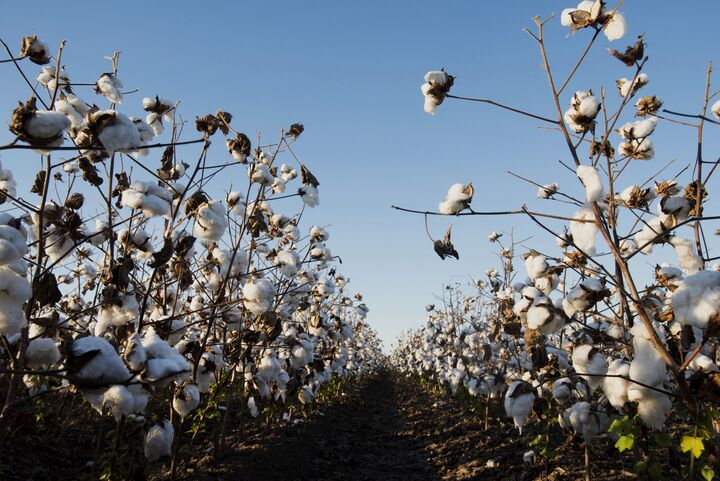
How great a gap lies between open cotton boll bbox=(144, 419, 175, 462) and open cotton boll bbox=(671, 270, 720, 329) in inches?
Answer: 99.4

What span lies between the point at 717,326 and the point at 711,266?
1947 millimetres

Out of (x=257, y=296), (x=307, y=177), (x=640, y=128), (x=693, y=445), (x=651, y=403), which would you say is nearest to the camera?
(x=693, y=445)

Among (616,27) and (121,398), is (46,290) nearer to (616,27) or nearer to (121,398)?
(121,398)

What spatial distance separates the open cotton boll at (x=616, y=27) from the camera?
7.54ft

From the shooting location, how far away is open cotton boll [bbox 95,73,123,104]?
3.26 meters

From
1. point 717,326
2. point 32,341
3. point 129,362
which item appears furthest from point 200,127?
point 717,326

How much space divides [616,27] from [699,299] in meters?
1.32

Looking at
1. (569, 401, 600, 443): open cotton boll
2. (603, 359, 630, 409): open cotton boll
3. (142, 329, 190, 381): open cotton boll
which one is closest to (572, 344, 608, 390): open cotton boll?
(603, 359, 630, 409): open cotton boll

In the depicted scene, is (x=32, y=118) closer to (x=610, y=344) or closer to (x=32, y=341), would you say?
(x=32, y=341)

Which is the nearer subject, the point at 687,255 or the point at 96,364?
the point at 96,364

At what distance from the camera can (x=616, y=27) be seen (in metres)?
2.31

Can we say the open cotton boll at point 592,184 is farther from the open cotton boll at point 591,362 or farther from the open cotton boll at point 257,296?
the open cotton boll at point 257,296

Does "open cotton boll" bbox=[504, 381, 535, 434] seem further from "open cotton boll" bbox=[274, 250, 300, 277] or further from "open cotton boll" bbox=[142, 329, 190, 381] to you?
"open cotton boll" bbox=[274, 250, 300, 277]

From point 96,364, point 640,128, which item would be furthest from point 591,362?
point 96,364
